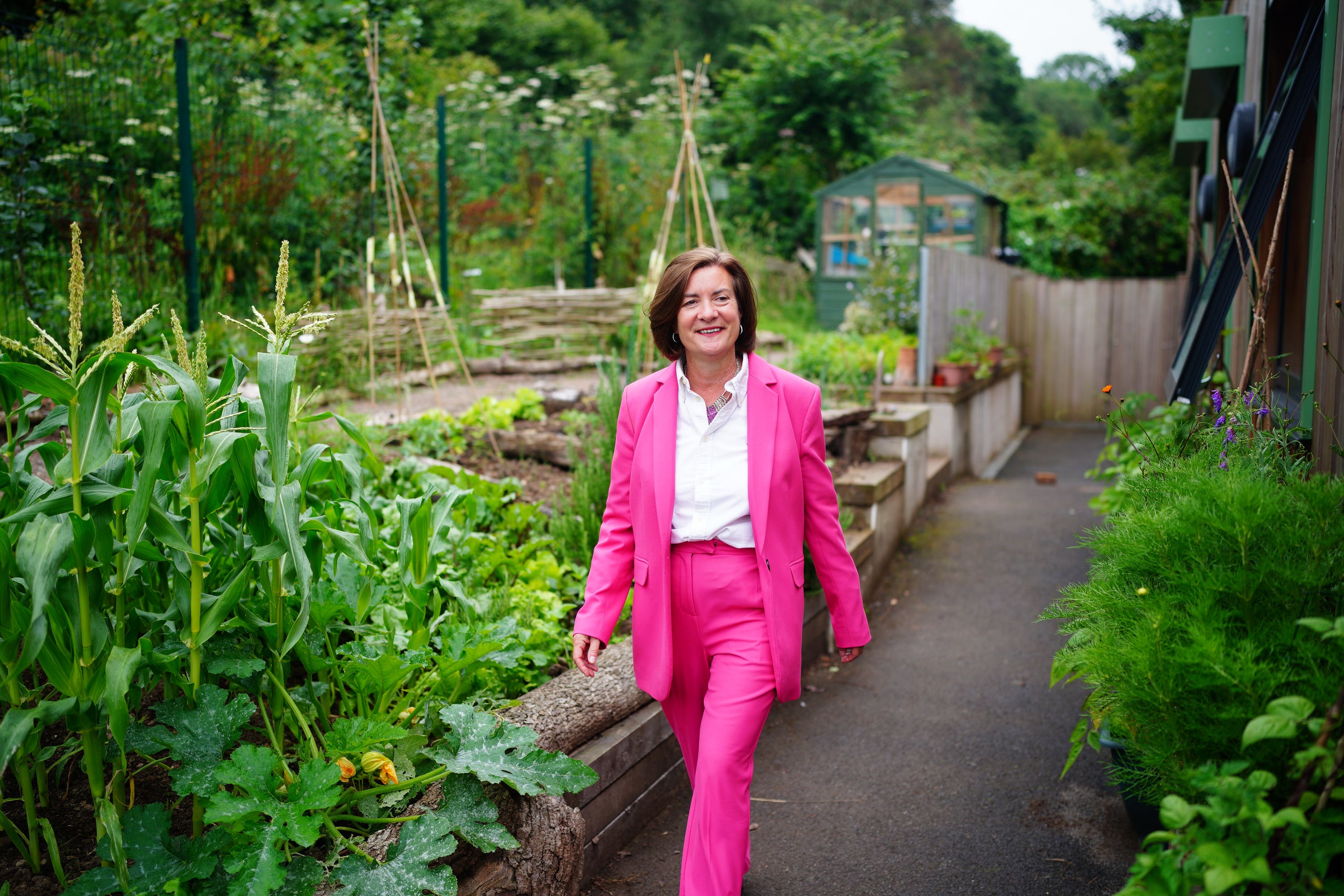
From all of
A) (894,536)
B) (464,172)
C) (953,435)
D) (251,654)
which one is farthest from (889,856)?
(464,172)

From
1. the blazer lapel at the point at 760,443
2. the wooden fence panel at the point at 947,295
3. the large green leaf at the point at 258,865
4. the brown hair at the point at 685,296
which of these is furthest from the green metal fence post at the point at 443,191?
the large green leaf at the point at 258,865

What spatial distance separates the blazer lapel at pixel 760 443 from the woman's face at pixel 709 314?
0.42ft

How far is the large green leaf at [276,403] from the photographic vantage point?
2.07 m

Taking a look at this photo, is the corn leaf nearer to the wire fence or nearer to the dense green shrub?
the dense green shrub

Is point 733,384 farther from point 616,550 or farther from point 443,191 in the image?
point 443,191

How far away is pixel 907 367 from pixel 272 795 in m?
7.51

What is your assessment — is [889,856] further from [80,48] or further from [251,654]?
[80,48]

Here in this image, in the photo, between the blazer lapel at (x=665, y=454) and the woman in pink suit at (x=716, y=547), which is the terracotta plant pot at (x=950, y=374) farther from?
the blazer lapel at (x=665, y=454)

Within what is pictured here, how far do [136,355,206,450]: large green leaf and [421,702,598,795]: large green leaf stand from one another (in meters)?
0.87

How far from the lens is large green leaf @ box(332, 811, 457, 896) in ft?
6.86

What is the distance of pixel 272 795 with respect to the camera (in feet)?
6.82

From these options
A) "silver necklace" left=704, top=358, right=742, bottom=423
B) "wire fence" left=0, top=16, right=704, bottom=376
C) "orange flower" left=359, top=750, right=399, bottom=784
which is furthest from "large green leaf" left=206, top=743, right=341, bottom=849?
"wire fence" left=0, top=16, right=704, bottom=376

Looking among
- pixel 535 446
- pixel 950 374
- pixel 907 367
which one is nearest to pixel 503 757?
pixel 535 446

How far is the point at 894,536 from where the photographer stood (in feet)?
21.5
